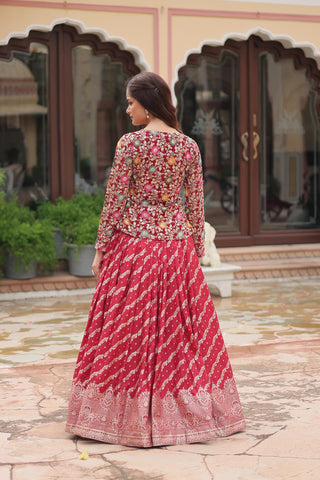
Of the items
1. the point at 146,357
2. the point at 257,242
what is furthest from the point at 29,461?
the point at 257,242

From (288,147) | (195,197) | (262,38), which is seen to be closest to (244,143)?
(288,147)

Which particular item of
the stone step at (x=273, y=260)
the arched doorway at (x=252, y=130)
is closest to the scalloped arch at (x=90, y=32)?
the arched doorway at (x=252, y=130)

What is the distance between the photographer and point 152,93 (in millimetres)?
3688

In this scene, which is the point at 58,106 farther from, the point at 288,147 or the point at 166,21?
the point at 288,147

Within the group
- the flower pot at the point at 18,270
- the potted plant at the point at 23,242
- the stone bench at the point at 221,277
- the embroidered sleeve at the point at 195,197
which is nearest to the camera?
the embroidered sleeve at the point at 195,197

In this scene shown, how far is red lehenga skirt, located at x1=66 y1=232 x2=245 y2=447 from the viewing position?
140 inches

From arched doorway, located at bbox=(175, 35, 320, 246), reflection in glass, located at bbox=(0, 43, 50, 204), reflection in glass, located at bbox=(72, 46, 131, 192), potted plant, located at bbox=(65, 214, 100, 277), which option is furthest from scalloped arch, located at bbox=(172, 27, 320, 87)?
potted plant, located at bbox=(65, 214, 100, 277)

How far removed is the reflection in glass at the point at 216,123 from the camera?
30.6 ft

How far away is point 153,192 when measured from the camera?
3.70 m

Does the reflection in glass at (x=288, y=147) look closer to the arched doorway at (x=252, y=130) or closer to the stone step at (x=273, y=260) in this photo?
the arched doorway at (x=252, y=130)

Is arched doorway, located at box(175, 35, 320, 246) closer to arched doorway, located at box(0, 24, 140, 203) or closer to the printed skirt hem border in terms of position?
→ arched doorway, located at box(0, 24, 140, 203)

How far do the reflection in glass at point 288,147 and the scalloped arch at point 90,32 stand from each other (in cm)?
166

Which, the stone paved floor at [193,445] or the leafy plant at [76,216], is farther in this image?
the leafy plant at [76,216]

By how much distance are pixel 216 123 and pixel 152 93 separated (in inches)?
229
